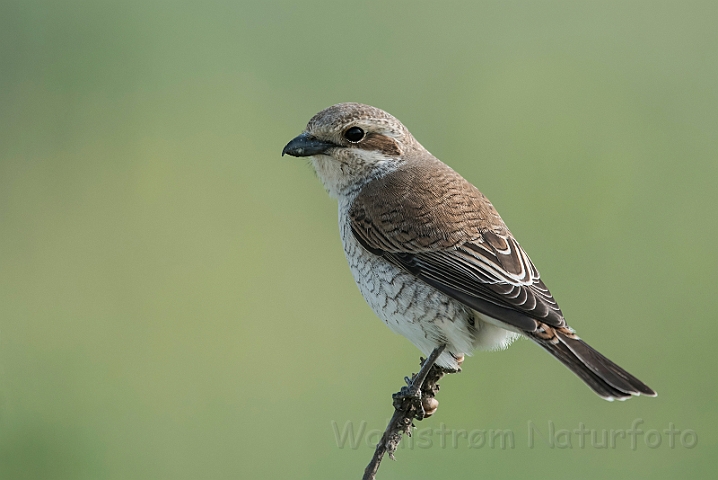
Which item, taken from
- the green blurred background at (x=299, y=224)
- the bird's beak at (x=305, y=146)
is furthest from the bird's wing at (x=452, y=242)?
the green blurred background at (x=299, y=224)

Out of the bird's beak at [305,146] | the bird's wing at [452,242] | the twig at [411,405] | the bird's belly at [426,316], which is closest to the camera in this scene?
the twig at [411,405]

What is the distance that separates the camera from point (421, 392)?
2797 millimetres

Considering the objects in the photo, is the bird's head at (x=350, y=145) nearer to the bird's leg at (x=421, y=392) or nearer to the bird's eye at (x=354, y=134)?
the bird's eye at (x=354, y=134)

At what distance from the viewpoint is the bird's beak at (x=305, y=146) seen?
3.29 m

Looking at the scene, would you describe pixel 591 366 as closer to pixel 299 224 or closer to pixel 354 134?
pixel 354 134

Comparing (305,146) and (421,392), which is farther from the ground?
(305,146)

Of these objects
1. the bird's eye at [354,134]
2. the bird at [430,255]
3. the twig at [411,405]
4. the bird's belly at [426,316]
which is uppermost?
the bird's eye at [354,134]

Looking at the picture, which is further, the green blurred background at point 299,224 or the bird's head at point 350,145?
the green blurred background at point 299,224

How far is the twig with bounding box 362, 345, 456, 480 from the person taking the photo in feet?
7.89

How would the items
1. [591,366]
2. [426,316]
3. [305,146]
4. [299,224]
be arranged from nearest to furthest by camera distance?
[591,366], [426,316], [305,146], [299,224]

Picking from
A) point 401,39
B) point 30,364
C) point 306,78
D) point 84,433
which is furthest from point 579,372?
point 401,39

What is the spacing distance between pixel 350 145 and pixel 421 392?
113cm

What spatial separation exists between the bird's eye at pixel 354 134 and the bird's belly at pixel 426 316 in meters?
0.58

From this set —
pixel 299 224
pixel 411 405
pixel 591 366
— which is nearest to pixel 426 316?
pixel 411 405
